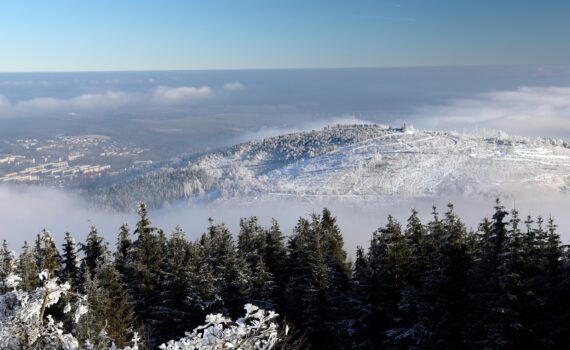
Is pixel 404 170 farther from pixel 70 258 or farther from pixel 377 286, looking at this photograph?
pixel 377 286

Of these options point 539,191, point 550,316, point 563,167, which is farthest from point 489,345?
point 563,167

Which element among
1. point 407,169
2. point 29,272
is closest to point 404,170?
point 407,169

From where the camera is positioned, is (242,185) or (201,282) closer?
(201,282)

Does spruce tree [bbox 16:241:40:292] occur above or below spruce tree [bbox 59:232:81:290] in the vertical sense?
above

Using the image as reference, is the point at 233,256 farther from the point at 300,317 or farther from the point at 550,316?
the point at 550,316

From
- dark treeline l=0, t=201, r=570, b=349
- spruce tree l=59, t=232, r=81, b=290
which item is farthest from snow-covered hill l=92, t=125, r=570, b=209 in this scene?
spruce tree l=59, t=232, r=81, b=290

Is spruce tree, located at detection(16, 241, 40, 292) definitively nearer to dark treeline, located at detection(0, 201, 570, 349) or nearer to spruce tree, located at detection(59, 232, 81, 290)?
dark treeline, located at detection(0, 201, 570, 349)
